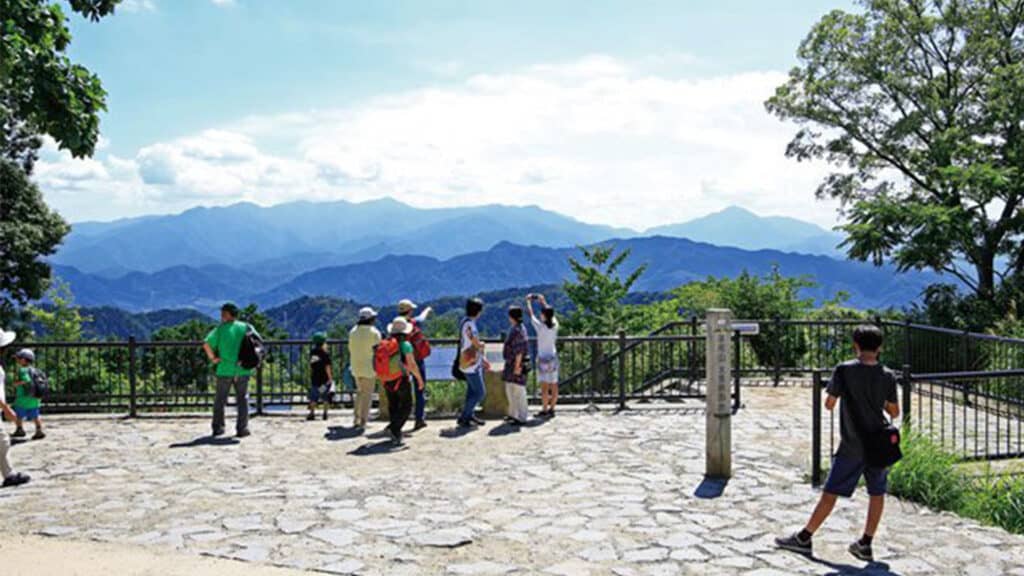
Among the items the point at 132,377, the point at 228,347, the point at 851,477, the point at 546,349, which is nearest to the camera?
the point at 851,477

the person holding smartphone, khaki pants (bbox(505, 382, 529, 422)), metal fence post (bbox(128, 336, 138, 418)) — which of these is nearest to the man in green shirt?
metal fence post (bbox(128, 336, 138, 418))

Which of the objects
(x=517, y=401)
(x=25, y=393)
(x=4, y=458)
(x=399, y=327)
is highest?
(x=399, y=327)

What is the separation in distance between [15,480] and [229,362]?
3203 millimetres

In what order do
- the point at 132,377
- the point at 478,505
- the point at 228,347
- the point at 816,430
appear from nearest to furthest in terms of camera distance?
the point at 478,505
the point at 816,430
the point at 228,347
the point at 132,377

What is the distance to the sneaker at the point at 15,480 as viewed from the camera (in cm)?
941

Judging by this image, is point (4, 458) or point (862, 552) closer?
point (862, 552)

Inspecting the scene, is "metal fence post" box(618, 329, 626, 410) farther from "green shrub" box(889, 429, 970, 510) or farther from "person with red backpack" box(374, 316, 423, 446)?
"green shrub" box(889, 429, 970, 510)

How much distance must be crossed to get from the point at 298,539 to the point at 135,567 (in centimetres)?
132

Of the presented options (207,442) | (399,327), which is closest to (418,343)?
(399,327)

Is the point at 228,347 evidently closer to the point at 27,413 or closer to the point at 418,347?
the point at 418,347

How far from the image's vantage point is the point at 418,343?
1217 centimetres

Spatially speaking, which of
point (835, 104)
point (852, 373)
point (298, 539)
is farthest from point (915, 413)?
point (835, 104)

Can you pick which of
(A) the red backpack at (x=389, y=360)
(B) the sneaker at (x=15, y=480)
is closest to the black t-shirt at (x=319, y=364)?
(A) the red backpack at (x=389, y=360)

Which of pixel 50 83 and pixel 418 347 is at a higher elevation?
pixel 50 83
